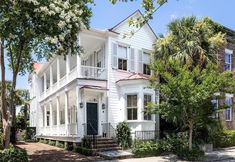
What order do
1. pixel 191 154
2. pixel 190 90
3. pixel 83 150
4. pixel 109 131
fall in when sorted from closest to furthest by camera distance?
pixel 190 90
pixel 191 154
pixel 83 150
pixel 109 131

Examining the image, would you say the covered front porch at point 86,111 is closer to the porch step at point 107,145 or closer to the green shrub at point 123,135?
the green shrub at point 123,135

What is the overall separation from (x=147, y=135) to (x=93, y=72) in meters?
5.79

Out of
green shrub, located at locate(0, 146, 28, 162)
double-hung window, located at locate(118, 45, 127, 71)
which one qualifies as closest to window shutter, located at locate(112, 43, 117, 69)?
double-hung window, located at locate(118, 45, 127, 71)

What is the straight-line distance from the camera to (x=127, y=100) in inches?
893

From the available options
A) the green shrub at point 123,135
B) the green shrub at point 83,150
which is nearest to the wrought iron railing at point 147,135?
the green shrub at point 123,135

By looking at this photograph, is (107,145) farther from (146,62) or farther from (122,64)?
(146,62)

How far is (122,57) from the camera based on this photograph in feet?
77.1

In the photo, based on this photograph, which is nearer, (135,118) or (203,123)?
(203,123)

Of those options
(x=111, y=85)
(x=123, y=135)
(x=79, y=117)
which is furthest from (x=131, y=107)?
(x=79, y=117)

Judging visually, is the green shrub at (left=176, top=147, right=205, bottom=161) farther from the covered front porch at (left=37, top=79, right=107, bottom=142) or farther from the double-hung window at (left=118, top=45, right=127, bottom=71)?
the double-hung window at (left=118, top=45, right=127, bottom=71)

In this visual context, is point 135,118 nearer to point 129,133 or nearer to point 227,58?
point 129,133

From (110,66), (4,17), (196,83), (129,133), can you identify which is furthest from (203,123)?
(4,17)

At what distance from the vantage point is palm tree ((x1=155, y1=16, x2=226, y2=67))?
2123 cm

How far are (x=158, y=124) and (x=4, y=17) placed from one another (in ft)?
45.5
